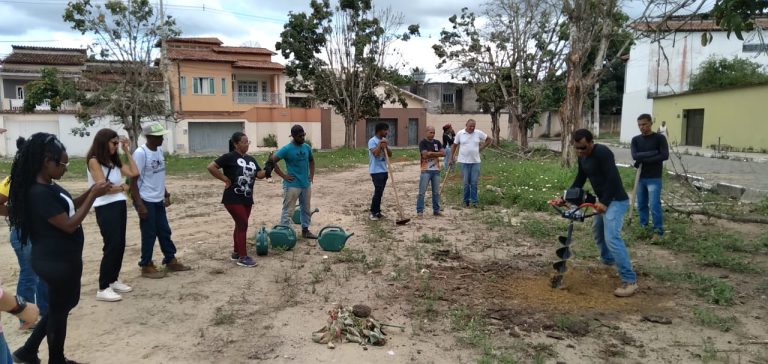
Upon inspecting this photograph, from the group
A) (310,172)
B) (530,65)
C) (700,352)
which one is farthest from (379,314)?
(530,65)

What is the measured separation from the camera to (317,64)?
33406 millimetres

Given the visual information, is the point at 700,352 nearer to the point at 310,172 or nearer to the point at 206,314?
the point at 206,314

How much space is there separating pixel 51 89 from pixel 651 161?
29123 millimetres

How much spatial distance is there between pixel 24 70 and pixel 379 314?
41.2 meters

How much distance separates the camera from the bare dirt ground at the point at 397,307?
3965mm

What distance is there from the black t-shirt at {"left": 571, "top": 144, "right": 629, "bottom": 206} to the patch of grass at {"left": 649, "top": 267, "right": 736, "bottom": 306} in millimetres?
1119

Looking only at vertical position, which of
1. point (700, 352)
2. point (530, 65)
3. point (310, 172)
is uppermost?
point (530, 65)

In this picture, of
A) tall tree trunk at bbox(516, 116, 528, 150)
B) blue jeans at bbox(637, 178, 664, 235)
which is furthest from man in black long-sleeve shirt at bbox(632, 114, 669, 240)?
tall tree trunk at bbox(516, 116, 528, 150)

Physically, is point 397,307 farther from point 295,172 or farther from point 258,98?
point 258,98

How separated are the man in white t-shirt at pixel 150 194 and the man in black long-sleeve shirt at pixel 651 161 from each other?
580 centimetres

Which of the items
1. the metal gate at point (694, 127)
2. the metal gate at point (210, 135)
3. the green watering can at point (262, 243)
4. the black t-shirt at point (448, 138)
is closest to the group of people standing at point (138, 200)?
the green watering can at point (262, 243)

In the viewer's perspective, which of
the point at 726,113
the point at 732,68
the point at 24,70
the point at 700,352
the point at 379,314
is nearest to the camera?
the point at 700,352

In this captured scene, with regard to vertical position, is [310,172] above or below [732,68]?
below

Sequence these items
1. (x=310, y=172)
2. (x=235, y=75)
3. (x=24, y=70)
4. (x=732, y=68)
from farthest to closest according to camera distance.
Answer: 1. (x=235, y=75)
2. (x=24, y=70)
3. (x=732, y=68)
4. (x=310, y=172)
